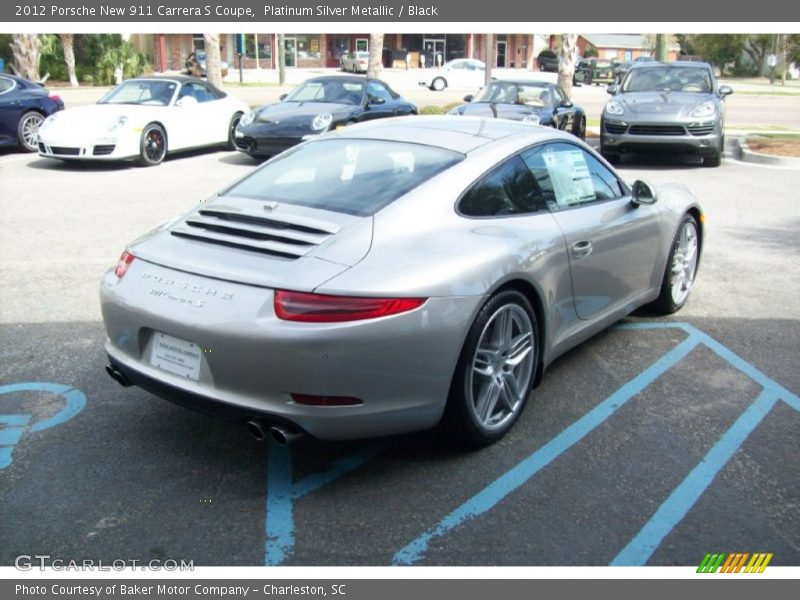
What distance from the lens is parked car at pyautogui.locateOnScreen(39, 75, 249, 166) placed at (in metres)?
12.5

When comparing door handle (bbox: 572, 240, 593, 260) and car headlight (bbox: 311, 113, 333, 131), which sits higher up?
car headlight (bbox: 311, 113, 333, 131)

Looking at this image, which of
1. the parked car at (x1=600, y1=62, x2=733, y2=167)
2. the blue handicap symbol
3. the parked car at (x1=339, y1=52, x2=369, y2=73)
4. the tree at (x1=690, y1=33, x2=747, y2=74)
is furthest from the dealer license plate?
the tree at (x1=690, y1=33, x2=747, y2=74)

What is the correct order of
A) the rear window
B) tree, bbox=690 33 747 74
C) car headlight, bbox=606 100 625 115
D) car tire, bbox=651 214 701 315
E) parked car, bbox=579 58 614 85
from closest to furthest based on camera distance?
1. the rear window
2. car tire, bbox=651 214 701 315
3. car headlight, bbox=606 100 625 115
4. parked car, bbox=579 58 614 85
5. tree, bbox=690 33 747 74

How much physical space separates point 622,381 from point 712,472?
1.10 metres

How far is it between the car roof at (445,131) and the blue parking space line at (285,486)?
1606mm

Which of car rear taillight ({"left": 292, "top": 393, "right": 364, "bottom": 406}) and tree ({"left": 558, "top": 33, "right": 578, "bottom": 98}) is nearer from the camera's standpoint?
car rear taillight ({"left": 292, "top": 393, "right": 364, "bottom": 406})

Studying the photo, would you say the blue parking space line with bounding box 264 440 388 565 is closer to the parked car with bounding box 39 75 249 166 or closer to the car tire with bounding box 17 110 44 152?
the parked car with bounding box 39 75 249 166

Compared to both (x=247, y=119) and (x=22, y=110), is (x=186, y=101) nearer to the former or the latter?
(x=247, y=119)

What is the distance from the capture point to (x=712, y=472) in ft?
11.9

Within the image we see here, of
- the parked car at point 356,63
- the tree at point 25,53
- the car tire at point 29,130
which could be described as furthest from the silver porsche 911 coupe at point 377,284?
the parked car at point 356,63

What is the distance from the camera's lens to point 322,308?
314 cm

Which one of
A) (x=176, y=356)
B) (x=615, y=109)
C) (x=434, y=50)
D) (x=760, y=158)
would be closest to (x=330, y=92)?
(x=615, y=109)

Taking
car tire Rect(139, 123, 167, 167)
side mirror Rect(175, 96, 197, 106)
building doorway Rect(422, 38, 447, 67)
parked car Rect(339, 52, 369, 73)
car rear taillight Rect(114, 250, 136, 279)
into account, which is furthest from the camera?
building doorway Rect(422, 38, 447, 67)

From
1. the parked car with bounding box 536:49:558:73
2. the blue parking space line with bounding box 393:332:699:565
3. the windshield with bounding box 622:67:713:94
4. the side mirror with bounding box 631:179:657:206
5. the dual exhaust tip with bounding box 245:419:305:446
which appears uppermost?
the parked car with bounding box 536:49:558:73
